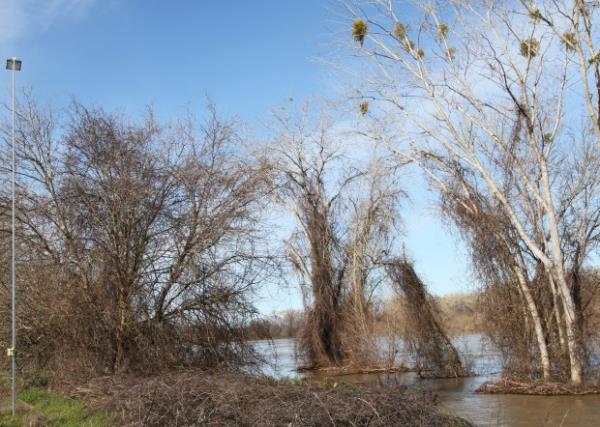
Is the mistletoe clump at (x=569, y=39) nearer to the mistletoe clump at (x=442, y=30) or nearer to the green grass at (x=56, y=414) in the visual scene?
the mistletoe clump at (x=442, y=30)

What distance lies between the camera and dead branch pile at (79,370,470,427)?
936 centimetres

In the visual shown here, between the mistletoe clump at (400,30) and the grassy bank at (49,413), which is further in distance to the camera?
the mistletoe clump at (400,30)

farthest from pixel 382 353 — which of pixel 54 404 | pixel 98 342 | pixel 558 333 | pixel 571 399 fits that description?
pixel 54 404

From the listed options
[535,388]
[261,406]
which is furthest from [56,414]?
[535,388]

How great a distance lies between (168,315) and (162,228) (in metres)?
2.46

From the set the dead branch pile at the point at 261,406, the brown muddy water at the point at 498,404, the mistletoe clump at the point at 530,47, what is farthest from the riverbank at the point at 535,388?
the mistletoe clump at the point at 530,47

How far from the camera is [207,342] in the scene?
18703 mm

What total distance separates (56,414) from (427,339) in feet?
48.0

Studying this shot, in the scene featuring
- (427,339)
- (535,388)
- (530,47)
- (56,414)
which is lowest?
(535,388)

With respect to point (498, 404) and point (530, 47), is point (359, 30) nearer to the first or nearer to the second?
point (530, 47)

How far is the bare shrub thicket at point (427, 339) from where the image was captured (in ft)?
78.4

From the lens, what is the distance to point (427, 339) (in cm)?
2420

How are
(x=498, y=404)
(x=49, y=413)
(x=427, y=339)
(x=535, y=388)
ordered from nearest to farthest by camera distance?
(x=49, y=413) → (x=498, y=404) → (x=535, y=388) → (x=427, y=339)

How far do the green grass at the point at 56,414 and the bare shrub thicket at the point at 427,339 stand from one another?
13.0 meters
